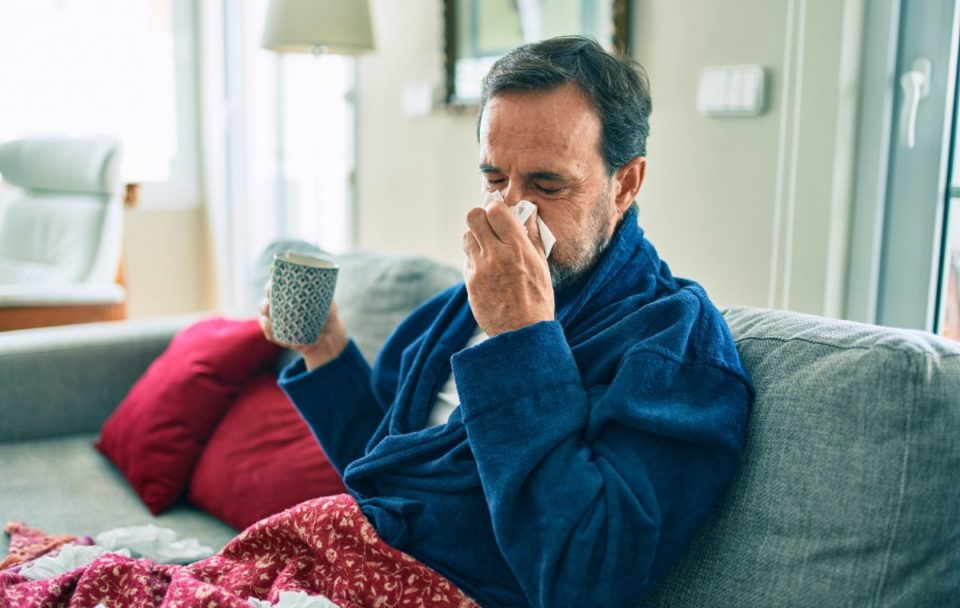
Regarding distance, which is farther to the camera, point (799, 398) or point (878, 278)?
point (878, 278)

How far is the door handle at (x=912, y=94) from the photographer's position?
1656mm

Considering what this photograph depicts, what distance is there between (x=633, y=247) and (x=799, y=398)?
0.29 meters

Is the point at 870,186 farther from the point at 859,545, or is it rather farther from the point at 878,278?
Answer: the point at 859,545

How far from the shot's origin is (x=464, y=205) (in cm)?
271

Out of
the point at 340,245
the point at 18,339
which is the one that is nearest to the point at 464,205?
the point at 340,245

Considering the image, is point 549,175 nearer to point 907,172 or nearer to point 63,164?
point 907,172

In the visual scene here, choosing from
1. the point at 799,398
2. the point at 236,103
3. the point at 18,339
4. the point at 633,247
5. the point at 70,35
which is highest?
the point at 70,35

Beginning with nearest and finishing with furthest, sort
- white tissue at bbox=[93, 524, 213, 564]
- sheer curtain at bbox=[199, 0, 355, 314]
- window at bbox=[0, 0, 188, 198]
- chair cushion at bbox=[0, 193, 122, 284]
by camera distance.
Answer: white tissue at bbox=[93, 524, 213, 564]
sheer curtain at bbox=[199, 0, 355, 314]
chair cushion at bbox=[0, 193, 122, 284]
window at bbox=[0, 0, 188, 198]

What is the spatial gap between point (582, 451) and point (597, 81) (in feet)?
1.52

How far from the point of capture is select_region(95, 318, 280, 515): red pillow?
72.7 inches

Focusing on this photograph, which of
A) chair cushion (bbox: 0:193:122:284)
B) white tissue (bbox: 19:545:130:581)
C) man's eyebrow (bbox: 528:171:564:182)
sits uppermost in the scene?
man's eyebrow (bbox: 528:171:564:182)

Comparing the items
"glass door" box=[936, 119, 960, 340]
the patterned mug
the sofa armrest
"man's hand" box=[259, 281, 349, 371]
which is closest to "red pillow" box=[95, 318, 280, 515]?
the sofa armrest

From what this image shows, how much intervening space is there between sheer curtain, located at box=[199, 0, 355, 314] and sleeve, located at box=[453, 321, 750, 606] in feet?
7.26

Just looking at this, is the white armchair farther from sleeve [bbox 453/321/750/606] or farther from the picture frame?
sleeve [bbox 453/321/750/606]
